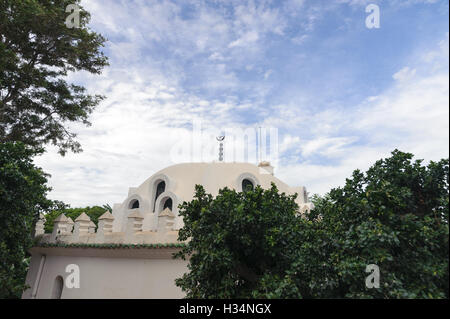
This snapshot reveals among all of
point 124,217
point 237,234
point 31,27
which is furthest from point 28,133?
point 237,234

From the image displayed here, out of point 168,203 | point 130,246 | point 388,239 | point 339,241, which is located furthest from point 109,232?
point 388,239

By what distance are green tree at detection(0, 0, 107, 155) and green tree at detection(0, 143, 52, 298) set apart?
5.14 metres

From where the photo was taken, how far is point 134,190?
18297 mm

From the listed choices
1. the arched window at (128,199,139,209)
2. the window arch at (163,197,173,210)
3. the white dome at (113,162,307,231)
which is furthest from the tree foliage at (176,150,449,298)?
the arched window at (128,199,139,209)

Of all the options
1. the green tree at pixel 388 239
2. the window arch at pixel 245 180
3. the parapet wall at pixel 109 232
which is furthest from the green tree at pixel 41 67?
the green tree at pixel 388 239

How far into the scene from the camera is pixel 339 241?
5094 mm

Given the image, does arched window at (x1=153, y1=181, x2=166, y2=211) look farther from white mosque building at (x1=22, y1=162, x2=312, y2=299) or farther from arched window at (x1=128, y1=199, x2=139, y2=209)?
arched window at (x1=128, y1=199, x2=139, y2=209)

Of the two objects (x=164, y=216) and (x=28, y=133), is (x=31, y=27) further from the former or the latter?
(x=164, y=216)

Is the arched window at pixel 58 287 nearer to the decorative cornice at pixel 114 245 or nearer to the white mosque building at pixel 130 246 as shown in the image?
the white mosque building at pixel 130 246

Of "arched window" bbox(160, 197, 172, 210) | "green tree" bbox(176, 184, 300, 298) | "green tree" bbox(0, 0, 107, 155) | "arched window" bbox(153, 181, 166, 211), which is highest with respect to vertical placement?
"green tree" bbox(0, 0, 107, 155)

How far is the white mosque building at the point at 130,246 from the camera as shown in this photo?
1031 cm

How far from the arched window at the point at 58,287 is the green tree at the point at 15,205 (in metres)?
6.51

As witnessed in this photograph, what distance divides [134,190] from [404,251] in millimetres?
16744

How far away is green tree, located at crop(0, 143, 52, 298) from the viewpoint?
22.9ft
